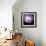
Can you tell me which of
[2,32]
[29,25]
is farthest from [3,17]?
[29,25]

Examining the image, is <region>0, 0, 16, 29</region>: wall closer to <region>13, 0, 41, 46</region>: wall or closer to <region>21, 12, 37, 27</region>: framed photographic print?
<region>13, 0, 41, 46</region>: wall

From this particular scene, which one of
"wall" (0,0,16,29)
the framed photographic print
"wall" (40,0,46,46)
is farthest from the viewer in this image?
the framed photographic print

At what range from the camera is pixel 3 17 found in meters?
4.80

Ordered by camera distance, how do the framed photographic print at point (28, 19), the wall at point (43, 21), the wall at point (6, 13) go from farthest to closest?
the framed photographic print at point (28, 19) → the wall at point (43, 21) → the wall at point (6, 13)

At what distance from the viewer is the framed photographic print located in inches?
227

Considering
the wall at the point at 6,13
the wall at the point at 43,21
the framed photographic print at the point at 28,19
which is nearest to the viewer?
the wall at the point at 6,13

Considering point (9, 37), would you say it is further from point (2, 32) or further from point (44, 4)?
point (44, 4)

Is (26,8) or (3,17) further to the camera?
(26,8)

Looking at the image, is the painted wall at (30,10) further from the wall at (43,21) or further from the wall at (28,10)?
the wall at (43,21)

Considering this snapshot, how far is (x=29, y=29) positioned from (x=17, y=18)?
0.76 meters

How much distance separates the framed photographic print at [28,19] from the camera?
578 cm

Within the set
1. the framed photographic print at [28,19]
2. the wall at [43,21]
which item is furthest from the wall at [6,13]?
the wall at [43,21]

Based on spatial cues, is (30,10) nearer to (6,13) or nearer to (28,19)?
(28,19)

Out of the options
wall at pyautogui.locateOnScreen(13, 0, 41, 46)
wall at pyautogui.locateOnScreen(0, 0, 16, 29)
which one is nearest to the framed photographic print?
wall at pyautogui.locateOnScreen(13, 0, 41, 46)
